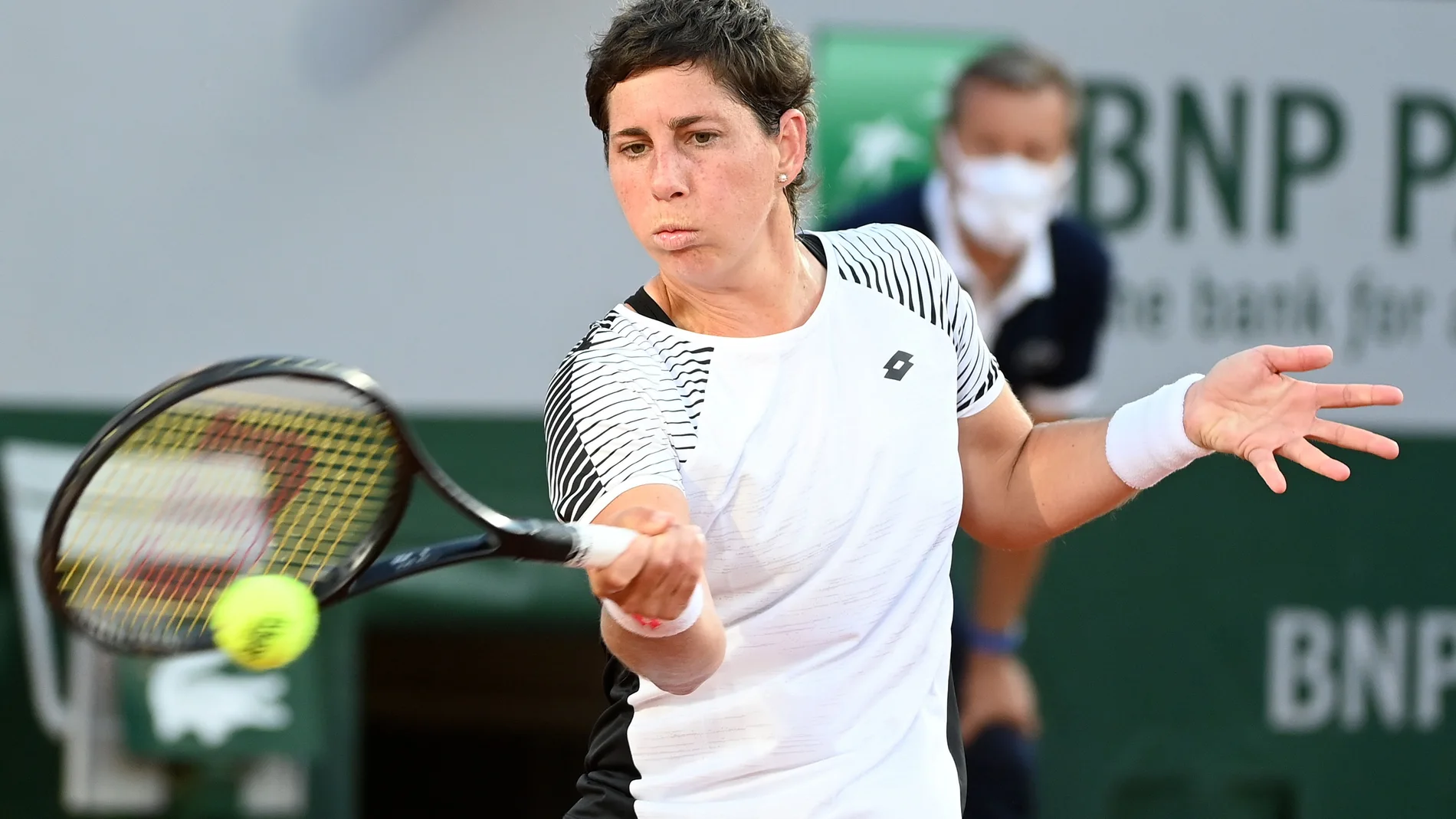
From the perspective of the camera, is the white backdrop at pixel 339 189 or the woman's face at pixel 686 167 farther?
the white backdrop at pixel 339 189

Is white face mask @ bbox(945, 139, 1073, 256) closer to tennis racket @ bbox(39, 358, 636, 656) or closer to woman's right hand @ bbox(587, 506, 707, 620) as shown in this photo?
tennis racket @ bbox(39, 358, 636, 656)

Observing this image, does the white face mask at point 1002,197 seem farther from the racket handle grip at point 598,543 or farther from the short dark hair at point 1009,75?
the racket handle grip at point 598,543

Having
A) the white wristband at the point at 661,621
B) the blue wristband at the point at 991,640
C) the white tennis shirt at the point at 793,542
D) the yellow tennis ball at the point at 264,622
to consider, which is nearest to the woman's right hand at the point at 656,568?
the white wristband at the point at 661,621

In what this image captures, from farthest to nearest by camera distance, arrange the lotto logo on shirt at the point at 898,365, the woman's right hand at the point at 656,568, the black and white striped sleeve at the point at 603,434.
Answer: the lotto logo on shirt at the point at 898,365 → the black and white striped sleeve at the point at 603,434 → the woman's right hand at the point at 656,568

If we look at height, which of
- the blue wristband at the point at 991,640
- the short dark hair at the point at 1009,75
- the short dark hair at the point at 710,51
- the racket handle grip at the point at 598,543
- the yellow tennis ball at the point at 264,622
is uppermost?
the short dark hair at the point at 710,51

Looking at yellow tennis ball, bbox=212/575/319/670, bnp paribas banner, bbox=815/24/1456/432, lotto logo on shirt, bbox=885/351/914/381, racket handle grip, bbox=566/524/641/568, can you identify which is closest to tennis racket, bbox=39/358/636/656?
racket handle grip, bbox=566/524/641/568

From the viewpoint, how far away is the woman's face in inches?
82.3

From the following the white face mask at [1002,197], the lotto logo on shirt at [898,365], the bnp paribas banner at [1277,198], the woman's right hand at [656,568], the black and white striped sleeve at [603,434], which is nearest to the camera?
the woman's right hand at [656,568]

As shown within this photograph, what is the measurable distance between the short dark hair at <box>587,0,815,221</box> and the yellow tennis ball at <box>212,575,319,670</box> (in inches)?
24.5

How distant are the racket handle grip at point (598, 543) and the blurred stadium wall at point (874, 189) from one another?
107 inches

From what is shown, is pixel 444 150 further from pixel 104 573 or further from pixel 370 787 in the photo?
pixel 104 573

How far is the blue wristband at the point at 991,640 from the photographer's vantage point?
4465 millimetres

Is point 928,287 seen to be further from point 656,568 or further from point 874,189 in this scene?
point 874,189

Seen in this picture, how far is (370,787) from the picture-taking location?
594 centimetres
